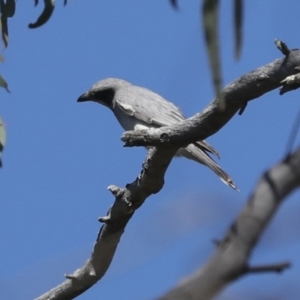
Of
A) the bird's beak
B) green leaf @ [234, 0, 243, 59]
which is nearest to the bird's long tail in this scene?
the bird's beak

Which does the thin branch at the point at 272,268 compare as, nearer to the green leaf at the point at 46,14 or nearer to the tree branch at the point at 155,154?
the tree branch at the point at 155,154

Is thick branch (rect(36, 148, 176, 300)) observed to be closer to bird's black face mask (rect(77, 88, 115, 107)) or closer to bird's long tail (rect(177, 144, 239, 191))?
bird's long tail (rect(177, 144, 239, 191))

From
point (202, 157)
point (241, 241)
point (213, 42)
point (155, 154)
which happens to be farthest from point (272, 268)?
point (202, 157)

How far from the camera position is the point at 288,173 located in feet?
3.55

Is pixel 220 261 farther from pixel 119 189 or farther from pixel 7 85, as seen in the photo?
pixel 7 85

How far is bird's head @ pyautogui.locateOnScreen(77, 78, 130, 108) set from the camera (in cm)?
704

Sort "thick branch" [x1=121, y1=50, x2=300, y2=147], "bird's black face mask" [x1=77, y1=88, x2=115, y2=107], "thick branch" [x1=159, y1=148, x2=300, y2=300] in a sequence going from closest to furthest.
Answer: "thick branch" [x1=159, y1=148, x2=300, y2=300] → "thick branch" [x1=121, y1=50, x2=300, y2=147] → "bird's black face mask" [x1=77, y1=88, x2=115, y2=107]

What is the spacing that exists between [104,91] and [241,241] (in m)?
6.15

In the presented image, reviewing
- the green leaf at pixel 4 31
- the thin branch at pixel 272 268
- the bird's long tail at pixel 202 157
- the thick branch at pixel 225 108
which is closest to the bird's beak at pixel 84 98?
the bird's long tail at pixel 202 157

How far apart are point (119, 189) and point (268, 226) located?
2.87 meters

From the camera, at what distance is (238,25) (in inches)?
51.3

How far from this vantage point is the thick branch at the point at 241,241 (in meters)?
0.97

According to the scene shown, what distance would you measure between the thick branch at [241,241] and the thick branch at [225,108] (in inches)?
76.6

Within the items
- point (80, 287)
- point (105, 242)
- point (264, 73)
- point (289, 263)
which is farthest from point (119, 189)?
point (289, 263)
